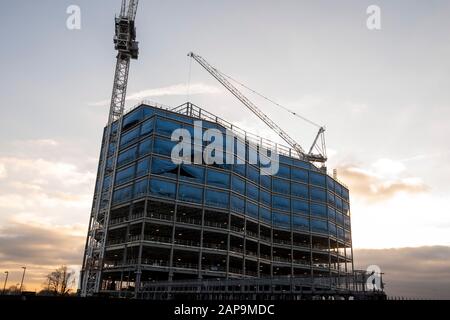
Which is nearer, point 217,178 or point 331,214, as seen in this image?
point 217,178

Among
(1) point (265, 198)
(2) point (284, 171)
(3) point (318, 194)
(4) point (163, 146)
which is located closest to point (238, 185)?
(1) point (265, 198)

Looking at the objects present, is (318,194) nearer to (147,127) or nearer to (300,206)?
(300,206)

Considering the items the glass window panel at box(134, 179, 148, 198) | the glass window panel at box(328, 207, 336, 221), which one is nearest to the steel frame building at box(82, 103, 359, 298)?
the glass window panel at box(134, 179, 148, 198)

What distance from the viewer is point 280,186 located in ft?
388

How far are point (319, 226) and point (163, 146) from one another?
5850cm

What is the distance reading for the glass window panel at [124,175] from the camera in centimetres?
9243

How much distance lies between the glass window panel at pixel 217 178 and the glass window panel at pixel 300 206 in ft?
103

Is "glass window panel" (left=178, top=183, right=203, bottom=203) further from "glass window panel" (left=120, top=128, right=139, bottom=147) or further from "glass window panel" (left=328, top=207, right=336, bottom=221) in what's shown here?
"glass window panel" (left=328, top=207, right=336, bottom=221)

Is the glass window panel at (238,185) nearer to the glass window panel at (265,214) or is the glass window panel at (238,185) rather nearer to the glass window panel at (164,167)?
the glass window panel at (265,214)

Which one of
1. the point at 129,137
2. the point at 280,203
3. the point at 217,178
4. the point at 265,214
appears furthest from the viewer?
the point at 280,203

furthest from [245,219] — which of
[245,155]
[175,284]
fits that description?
[175,284]

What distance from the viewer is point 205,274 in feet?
287

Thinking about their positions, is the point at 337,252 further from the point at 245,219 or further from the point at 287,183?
the point at 245,219
